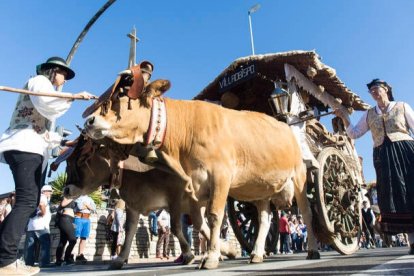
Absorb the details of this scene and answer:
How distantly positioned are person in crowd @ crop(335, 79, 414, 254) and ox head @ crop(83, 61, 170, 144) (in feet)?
10.1

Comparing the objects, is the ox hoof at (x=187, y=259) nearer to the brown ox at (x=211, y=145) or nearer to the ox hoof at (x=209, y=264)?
the brown ox at (x=211, y=145)

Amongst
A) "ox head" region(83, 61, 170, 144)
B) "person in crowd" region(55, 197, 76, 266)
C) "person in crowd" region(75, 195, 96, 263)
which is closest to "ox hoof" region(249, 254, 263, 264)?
"ox head" region(83, 61, 170, 144)

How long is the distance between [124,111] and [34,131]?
0.91 m

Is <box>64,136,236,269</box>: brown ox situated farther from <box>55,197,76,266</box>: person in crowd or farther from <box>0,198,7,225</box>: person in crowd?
<box>0,198,7,225</box>: person in crowd

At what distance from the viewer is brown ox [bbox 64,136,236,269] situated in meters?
5.31

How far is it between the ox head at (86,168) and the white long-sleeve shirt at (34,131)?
1830 millimetres

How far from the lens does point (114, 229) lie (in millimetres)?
9766

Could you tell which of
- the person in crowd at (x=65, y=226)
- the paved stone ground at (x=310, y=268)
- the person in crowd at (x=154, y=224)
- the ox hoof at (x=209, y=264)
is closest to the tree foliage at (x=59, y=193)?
the person in crowd at (x=154, y=224)

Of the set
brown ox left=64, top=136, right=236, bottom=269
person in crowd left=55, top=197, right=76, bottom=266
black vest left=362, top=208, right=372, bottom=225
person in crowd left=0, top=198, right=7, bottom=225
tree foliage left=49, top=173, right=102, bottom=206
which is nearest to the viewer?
brown ox left=64, top=136, right=236, bottom=269

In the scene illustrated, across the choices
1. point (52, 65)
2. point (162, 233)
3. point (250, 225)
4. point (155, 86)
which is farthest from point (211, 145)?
point (162, 233)

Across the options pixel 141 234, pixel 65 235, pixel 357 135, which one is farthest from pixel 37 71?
pixel 141 234

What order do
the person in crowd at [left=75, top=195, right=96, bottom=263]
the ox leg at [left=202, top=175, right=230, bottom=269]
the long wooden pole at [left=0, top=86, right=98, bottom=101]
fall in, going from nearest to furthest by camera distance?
the long wooden pole at [left=0, top=86, right=98, bottom=101], the ox leg at [left=202, top=175, right=230, bottom=269], the person in crowd at [left=75, top=195, right=96, bottom=263]

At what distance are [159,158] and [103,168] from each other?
1753 mm

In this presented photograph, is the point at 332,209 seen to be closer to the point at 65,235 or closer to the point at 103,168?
the point at 103,168
